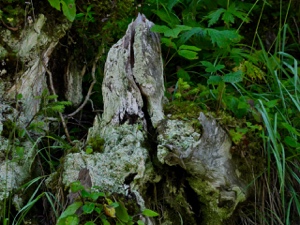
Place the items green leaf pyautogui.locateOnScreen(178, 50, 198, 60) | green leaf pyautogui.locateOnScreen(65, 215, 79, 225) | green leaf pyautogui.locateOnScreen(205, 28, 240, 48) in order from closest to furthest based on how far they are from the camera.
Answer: green leaf pyautogui.locateOnScreen(65, 215, 79, 225), green leaf pyautogui.locateOnScreen(178, 50, 198, 60), green leaf pyautogui.locateOnScreen(205, 28, 240, 48)

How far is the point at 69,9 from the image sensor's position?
290 centimetres

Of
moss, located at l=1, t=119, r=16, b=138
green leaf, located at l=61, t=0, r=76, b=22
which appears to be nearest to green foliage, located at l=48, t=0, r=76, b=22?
green leaf, located at l=61, t=0, r=76, b=22

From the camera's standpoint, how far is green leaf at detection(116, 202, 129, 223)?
228cm

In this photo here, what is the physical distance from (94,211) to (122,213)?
132mm

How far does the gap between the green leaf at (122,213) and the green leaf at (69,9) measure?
1180 mm

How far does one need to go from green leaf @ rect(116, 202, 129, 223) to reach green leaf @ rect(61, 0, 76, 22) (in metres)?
1.18

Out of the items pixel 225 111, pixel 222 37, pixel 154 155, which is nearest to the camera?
pixel 154 155

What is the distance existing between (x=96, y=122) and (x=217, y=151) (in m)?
0.72

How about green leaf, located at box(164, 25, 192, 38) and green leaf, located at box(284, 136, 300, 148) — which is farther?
green leaf, located at box(164, 25, 192, 38)

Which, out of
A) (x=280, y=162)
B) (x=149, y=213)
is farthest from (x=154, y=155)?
(x=280, y=162)

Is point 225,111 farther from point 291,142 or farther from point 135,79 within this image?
point 135,79

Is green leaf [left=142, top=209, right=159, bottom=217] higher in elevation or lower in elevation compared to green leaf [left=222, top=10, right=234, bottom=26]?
lower

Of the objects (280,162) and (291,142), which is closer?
(280,162)

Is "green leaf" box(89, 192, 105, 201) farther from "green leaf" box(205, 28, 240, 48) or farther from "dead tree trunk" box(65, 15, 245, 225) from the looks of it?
"green leaf" box(205, 28, 240, 48)
